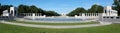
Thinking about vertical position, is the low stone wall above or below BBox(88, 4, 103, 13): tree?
below

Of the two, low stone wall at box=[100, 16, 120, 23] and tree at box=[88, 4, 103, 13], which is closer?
low stone wall at box=[100, 16, 120, 23]

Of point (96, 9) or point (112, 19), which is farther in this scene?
point (96, 9)

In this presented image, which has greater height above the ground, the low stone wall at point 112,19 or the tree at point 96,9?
the tree at point 96,9

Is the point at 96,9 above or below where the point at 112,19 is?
above

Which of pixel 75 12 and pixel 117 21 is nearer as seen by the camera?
pixel 117 21

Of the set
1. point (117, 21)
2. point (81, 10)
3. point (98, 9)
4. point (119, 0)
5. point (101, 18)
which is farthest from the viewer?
point (81, 10)

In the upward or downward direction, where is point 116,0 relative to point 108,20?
upward

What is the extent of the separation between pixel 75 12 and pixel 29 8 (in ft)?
71.4

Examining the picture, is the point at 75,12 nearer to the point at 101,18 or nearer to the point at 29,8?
the point at 29,8

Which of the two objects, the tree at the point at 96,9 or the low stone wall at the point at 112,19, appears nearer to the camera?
the low stone wall at the point at 112,19

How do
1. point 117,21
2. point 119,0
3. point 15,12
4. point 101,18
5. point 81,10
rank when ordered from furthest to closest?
point 81,10
point 15,12
point 119,0
point 101,18
point 117,21

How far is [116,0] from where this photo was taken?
1859 inches

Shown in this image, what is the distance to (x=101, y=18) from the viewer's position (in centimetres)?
3198

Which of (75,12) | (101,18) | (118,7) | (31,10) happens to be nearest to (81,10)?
(75,12)
